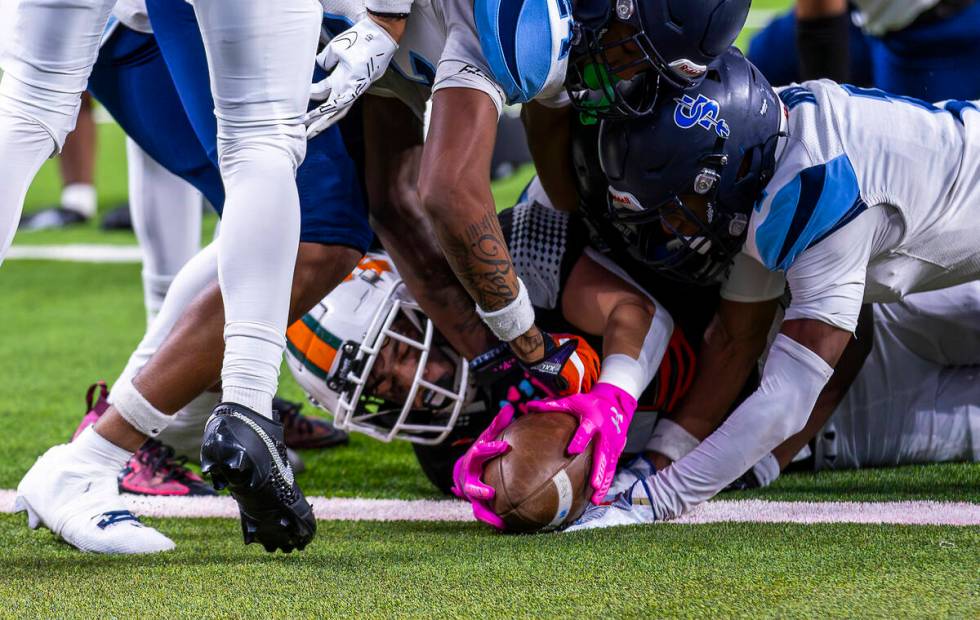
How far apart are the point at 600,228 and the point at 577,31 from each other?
1.88 feet

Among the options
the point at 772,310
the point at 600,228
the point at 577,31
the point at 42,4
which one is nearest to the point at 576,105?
the point at 577,31

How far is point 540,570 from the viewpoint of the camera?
210 centimetres

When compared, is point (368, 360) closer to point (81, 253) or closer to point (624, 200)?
point (624, 200)

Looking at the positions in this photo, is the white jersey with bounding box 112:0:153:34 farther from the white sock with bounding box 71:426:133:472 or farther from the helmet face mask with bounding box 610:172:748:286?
the helmet face mask with bounding box 610:172:748:286

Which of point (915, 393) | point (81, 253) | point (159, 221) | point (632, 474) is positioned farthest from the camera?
point (81, 253)

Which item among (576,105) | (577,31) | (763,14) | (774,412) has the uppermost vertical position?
(577,31)

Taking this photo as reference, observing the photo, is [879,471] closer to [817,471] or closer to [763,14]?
[817,471]

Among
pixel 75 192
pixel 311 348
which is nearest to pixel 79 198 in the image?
pixel 75 192

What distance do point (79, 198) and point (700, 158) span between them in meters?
6.19

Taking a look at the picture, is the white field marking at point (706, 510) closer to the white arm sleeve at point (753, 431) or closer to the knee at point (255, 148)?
the white arm sleeve at point (753, 431)

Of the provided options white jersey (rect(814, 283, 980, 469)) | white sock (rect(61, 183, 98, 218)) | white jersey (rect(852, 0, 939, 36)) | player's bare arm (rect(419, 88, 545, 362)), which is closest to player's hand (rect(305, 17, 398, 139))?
player's bare arm (rect(419, 88, 545, 362))

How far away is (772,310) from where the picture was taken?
9.42 feet

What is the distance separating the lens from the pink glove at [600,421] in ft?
8.32

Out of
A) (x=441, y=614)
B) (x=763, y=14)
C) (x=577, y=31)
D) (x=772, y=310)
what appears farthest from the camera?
(x=763, y=14)
